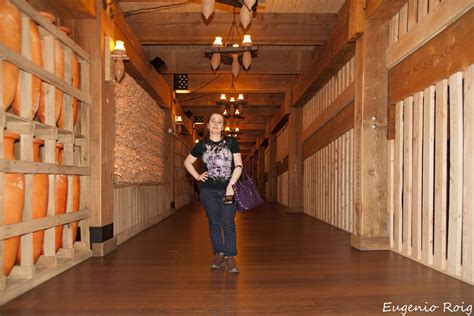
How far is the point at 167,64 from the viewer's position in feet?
29.1

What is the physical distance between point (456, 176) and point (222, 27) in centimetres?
459

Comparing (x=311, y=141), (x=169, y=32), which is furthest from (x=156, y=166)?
(x=311, y=141)

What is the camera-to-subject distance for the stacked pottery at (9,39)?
3.01 meters

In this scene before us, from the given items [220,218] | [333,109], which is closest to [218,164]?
[220,218]

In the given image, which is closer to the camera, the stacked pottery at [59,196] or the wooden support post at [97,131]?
the stacked pottery at [59,196]

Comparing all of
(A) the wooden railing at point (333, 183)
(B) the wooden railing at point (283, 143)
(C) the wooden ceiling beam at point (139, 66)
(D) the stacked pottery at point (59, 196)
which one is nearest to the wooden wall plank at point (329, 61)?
(A) the wooden railing at point (333, 183)

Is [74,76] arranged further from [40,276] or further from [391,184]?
[391,184]

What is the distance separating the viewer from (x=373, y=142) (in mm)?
4938

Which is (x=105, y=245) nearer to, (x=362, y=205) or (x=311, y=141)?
(x=362, y=205)

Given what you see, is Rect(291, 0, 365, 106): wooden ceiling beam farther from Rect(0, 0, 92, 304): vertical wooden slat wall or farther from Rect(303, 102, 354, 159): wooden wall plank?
Rect(0, 0, 92, 304): vertical wooden slat wall

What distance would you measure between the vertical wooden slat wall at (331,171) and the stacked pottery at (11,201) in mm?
4771

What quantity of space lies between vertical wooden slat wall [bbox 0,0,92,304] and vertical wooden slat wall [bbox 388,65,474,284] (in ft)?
10.9

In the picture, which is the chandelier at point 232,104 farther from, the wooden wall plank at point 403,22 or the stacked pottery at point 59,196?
the stacked pottery at point 59,196

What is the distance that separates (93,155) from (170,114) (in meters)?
5.70
